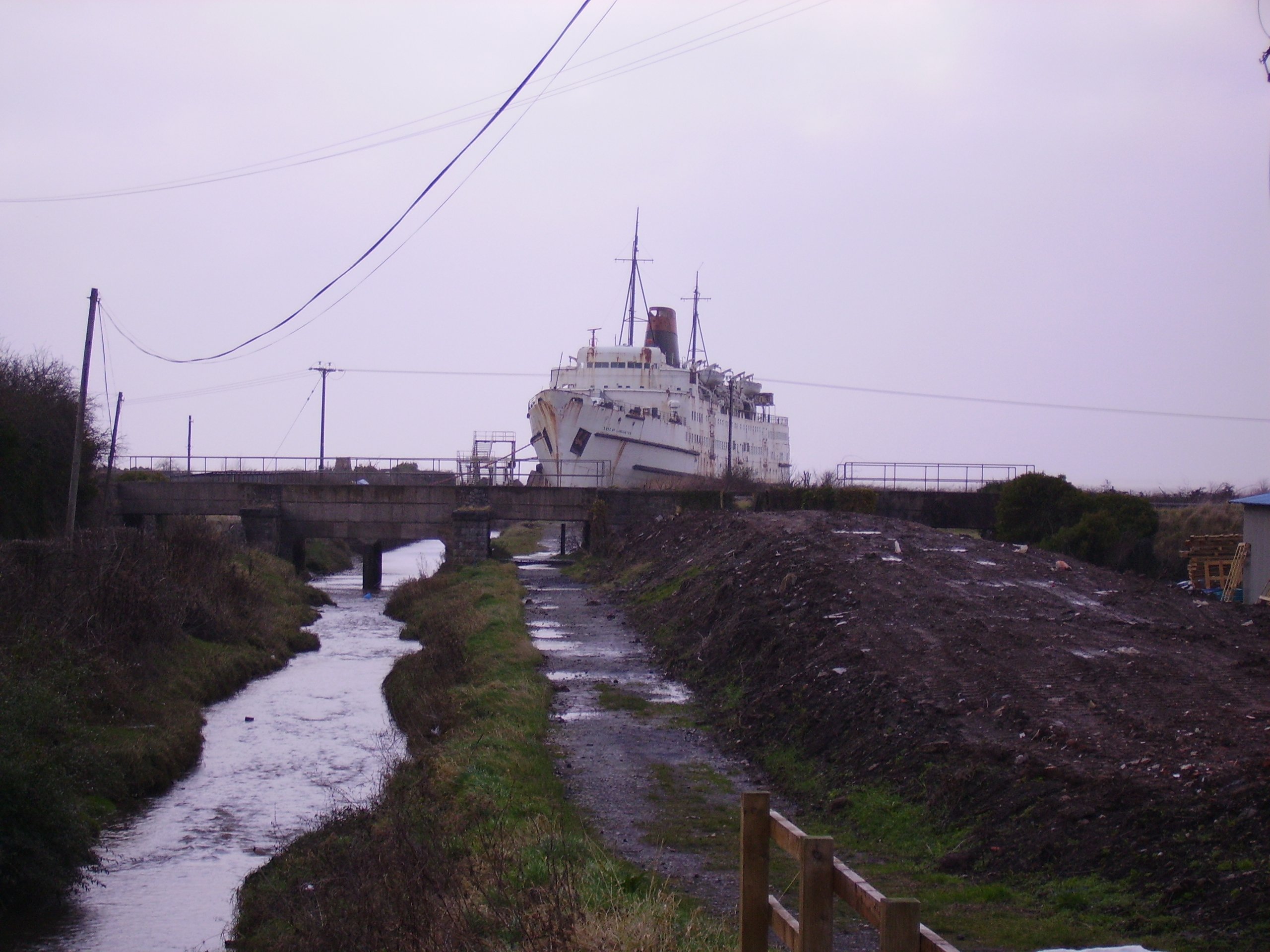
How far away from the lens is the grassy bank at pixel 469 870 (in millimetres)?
5543

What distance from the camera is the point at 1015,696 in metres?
→ 10.5

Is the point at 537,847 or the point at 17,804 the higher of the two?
the point at 537,847

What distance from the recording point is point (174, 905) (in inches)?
391

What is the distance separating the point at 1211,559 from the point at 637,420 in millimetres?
27182

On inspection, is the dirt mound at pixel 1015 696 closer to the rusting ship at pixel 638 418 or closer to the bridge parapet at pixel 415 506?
the bridge parapet at pixel 415 506

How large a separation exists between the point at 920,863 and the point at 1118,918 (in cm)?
168

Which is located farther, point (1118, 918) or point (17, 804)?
point (17, 804)

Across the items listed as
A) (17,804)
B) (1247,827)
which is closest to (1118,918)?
(1247,827)

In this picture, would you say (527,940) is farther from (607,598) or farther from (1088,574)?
(607,598)

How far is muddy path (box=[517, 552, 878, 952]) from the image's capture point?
7.48 meters

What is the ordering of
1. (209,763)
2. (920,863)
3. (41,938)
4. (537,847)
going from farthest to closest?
1. (209,763)
2. (41,938)
3. (920,863)
4. (537,847)

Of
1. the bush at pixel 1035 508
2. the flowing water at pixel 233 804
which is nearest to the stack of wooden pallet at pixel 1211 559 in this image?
the bush at pixel 1035 508

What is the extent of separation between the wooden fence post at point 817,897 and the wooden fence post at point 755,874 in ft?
1.77

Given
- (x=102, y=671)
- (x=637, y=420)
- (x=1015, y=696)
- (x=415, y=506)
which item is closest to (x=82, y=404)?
(x=102, y=671)
